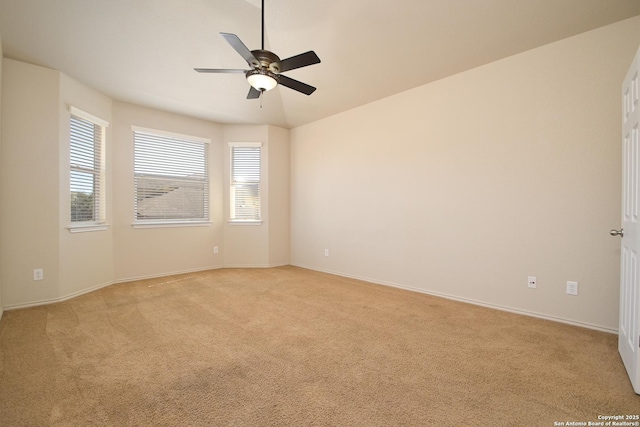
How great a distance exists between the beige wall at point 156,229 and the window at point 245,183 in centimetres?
25

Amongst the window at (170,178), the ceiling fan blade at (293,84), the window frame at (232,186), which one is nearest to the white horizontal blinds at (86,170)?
the window at (170,178)

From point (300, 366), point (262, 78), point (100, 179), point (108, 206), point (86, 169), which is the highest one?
point (262, 78)

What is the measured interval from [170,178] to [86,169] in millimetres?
1193

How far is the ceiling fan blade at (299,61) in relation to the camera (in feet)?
7.12

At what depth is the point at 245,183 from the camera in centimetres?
556

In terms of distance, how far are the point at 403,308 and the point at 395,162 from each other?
1.97 metres

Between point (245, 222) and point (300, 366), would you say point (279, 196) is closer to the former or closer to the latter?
point (245, 222)

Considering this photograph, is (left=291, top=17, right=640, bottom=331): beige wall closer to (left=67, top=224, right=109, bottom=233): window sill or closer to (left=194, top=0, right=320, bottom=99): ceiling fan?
(left=194, top=0, right=320, bottom=99): ceiling fan

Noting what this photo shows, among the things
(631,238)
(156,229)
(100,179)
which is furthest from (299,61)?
(156,229)

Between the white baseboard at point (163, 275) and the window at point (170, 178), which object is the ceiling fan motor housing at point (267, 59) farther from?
the white baseboard at point (163, 275)

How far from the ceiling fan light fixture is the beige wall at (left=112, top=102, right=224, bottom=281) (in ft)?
10.3

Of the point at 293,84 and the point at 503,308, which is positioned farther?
the point at 503,308

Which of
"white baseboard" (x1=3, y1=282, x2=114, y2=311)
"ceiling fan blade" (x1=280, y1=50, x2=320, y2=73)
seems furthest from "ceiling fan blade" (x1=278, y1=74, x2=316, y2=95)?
"white baseboard" (x1=3, y1=282, x2=114, y2=311)

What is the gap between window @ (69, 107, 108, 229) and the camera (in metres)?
3.74
